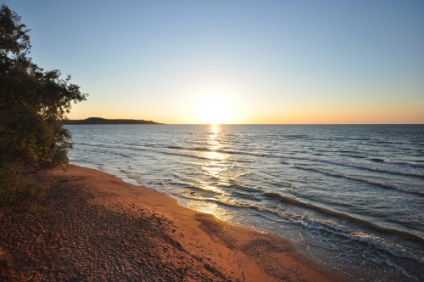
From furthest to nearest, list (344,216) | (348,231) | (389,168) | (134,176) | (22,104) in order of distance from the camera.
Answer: (389,168) → (134,176) → (344,216) → (348,231) → (22,104)

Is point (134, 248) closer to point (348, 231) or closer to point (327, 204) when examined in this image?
point (348, 231)

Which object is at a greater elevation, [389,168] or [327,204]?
[389,168]

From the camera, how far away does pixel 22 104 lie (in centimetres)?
760

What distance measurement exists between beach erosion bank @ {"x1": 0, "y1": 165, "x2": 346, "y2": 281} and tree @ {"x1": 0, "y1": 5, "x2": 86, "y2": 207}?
186 cm

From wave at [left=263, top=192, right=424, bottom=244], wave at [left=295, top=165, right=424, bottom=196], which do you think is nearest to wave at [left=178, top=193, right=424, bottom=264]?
wave at [left=263, top=192, right=424, bottom=244]

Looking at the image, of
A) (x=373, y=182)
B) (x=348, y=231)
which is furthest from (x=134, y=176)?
(x=373, y=182)

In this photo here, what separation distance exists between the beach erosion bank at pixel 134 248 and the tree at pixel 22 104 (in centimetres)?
186

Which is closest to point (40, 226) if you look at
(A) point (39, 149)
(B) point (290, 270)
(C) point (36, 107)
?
(A) point (39, 149)

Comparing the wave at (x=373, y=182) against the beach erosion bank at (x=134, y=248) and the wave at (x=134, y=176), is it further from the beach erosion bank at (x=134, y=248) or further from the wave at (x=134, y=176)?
the wave at (x=134, y=176)

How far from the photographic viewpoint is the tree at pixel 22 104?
23.9ft

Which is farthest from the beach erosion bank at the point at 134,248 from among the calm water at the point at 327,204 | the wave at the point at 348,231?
the wave at the point at 348,231

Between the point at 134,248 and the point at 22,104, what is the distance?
17.3 ft

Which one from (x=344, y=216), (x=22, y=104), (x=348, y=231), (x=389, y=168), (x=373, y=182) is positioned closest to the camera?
(x=22, y=104)

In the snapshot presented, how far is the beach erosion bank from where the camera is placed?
7402 millimetres
